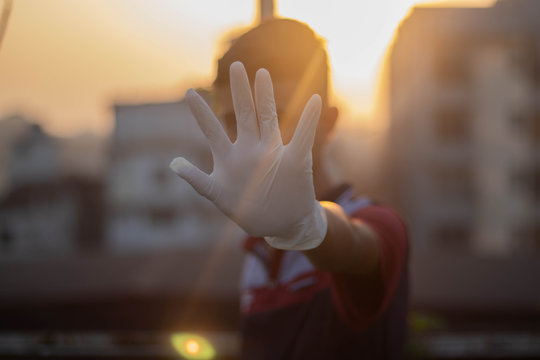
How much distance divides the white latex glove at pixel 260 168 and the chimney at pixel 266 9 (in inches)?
30.8

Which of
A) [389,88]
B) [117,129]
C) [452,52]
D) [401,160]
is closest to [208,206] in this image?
[117,129]

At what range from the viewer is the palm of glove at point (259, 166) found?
87cm

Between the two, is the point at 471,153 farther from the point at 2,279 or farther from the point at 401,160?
the point at 2,279

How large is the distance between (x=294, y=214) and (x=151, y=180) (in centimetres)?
2369

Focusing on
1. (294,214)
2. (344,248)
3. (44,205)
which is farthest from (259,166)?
(44,205)

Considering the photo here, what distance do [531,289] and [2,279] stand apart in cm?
704

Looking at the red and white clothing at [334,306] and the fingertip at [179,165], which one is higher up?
the fingertip at [179,165]

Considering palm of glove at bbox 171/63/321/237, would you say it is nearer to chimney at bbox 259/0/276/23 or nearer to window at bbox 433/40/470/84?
chimney at bbox 259/0/276/23

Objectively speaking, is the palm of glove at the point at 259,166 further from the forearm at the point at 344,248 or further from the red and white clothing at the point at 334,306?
the red and white clothing at the point at 334,306

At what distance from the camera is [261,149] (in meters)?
0.90

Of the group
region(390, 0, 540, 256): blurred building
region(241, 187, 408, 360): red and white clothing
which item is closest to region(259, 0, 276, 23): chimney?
region(241, 187, 408, 360): red and white clothing

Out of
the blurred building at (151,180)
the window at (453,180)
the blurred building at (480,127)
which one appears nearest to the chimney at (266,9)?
the blurred building at (480,127)

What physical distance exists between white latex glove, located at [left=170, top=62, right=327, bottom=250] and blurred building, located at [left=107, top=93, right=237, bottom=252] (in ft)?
74.1

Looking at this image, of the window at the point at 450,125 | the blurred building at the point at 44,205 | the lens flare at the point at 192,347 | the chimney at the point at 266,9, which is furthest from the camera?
the blurred building at the point at 44,205
